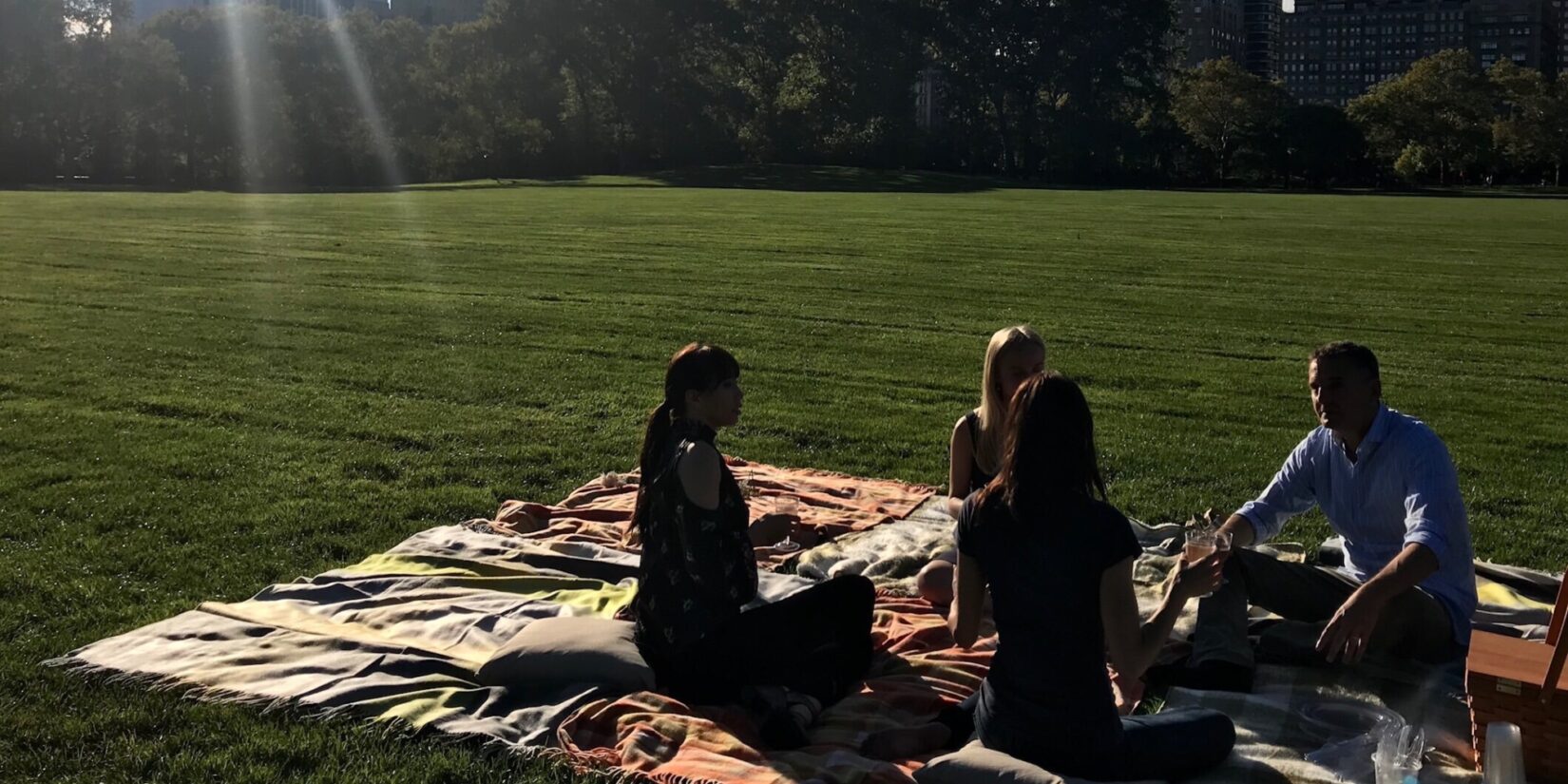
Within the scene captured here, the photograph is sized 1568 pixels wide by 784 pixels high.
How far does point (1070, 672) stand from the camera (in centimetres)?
436

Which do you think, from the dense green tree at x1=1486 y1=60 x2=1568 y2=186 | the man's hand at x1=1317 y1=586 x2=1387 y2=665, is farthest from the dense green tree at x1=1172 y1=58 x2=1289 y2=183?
the man's hand at x1=1317 y1=586 x2=1387 y2=665

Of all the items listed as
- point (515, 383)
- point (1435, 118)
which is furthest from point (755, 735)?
point (1435, 118)

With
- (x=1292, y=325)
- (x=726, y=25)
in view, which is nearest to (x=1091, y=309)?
(x=1292, y=325)

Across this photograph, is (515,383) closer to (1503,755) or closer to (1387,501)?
(1387,501)

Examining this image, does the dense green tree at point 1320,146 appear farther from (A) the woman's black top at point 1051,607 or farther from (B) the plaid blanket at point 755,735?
(A) the woman's black top at point 1051,607

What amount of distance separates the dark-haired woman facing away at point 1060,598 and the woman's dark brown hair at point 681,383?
1.27 metres

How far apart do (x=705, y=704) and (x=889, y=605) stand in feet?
5.10

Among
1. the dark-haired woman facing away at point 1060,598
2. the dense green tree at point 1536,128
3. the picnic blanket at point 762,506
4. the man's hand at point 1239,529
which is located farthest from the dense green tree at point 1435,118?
the dark-haired woman facing away at point 1060,598

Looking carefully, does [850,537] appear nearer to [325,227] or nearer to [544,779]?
[544,779]

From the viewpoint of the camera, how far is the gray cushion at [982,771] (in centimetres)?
442

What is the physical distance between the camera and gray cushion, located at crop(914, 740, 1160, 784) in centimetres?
442

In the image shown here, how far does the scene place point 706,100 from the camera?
79.2 m

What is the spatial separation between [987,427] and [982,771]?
236 centimetres

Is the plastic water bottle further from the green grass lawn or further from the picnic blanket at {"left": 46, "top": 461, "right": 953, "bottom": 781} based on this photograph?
the green grass lawn
